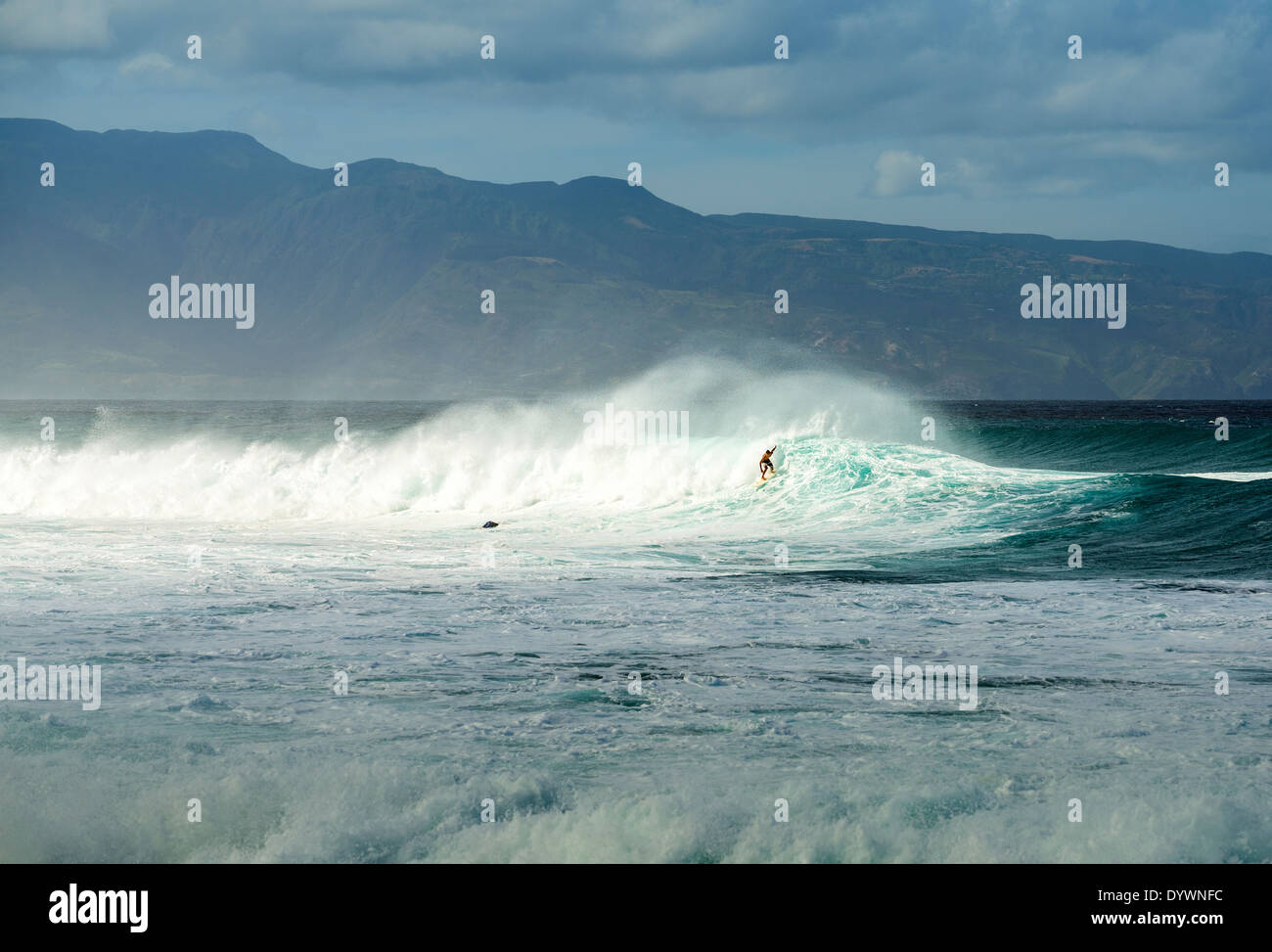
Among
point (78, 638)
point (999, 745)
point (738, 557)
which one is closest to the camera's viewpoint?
point (999, 745)

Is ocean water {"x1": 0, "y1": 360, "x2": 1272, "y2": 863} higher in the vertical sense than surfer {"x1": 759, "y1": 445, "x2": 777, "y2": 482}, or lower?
lower

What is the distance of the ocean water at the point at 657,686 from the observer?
7.18 m

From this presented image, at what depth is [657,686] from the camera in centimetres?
1045

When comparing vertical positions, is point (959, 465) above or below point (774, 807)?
above

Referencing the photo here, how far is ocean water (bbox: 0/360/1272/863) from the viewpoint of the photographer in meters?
7.18

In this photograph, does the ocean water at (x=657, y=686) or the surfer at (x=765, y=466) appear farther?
the surfer at (x=765, y=466)

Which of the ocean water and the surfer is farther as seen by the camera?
the surfer

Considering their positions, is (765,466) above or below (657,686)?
above

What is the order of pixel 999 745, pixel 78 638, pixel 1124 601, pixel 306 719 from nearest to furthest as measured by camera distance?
pixel 999 745 → pixel 306 719 → pixel 78 638 → pixel 1124 601

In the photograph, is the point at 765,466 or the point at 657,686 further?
the point at 765,466

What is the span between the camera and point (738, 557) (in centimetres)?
1948
